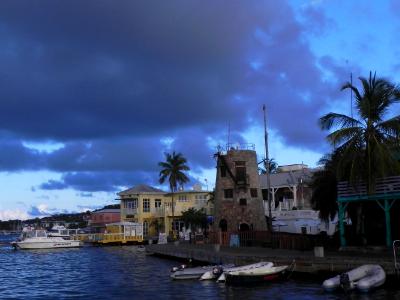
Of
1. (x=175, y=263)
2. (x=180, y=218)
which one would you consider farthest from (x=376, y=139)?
(x=180, y=218)

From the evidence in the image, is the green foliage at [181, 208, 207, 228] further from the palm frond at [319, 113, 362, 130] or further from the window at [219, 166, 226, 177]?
the palm frond at [319, 113, 362, 130]

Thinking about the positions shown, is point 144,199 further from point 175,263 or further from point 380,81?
point 380,81

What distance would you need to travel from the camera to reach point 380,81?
35.0m

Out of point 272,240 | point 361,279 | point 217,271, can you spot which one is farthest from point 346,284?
point 272,240

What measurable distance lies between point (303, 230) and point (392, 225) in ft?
59.9

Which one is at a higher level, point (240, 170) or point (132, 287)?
point (240, 170)

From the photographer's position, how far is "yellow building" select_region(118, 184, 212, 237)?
94.4 meters

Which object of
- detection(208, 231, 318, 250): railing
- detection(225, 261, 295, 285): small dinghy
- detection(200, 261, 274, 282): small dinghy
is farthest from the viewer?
detection(208, 231, 318, 250): railing

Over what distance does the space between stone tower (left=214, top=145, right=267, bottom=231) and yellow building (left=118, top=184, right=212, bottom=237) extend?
102ft

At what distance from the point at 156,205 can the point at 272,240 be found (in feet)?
185

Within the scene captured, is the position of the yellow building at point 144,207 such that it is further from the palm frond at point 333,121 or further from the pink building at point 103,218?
the palm frond at point 333,121

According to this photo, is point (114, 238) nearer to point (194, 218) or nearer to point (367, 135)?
point (194, 218)

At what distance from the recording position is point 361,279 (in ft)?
85.8

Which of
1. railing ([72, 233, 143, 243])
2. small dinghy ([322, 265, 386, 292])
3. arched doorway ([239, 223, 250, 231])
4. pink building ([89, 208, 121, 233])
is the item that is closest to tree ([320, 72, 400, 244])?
small dinghy ([322, 265, 386, 292])
